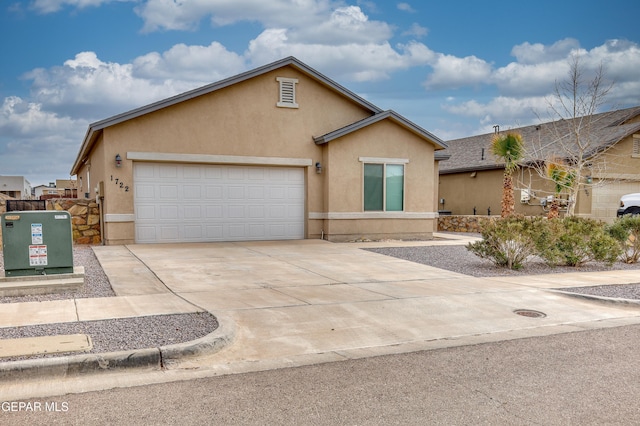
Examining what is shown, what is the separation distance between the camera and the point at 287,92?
53.8 feet

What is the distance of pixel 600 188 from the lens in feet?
72.1

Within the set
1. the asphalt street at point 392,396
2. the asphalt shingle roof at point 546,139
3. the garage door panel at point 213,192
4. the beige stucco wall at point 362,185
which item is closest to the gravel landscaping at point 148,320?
the asphalt street at point 392,396

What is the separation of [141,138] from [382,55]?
50.9 ft

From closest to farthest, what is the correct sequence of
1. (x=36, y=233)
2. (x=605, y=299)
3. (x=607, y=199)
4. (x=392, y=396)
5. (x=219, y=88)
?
(x=392, y=396) → (x=36, y=233) → (x=605, y=299) → (x=219, y=88) → (x=607, y=199)

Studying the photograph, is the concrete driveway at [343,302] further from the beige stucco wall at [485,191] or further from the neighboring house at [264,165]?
the beige stucco wall at [485,191]

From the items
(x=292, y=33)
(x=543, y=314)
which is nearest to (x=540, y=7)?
(x=292, y=33)

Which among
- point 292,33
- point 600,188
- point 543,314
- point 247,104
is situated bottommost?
point 543,314

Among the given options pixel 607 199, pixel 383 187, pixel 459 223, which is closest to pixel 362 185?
pixel 383 187

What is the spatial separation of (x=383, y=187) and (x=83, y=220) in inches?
380

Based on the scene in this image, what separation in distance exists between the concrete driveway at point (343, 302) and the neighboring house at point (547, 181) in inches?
473

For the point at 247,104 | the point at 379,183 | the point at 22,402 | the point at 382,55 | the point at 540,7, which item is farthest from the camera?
the point at 382,55

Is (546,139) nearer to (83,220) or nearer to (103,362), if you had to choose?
(83,220)

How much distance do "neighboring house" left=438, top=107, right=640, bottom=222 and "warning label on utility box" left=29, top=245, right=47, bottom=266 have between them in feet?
59.8

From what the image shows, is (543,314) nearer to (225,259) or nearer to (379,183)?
(225,259)
